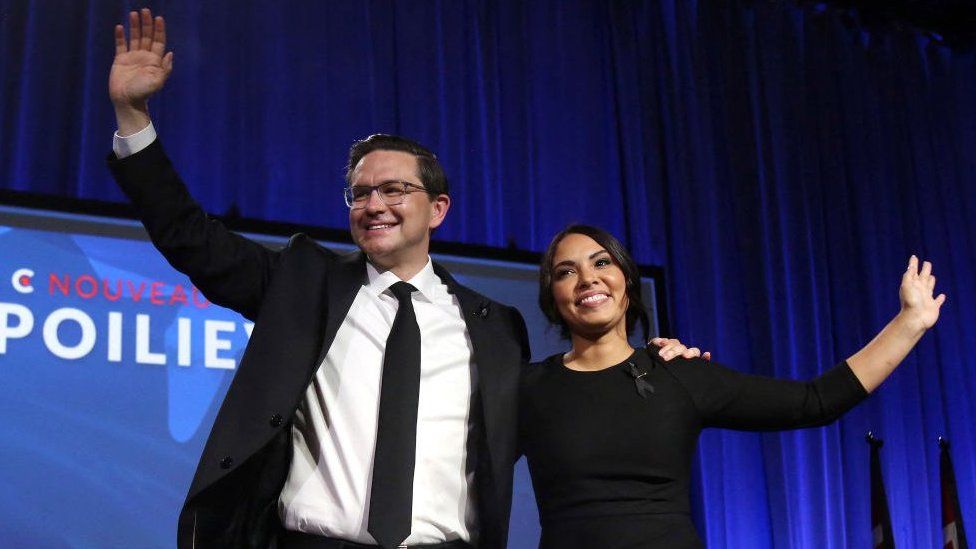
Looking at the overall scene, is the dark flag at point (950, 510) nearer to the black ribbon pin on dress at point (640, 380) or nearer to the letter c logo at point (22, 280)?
the black ribbon pin on dress at point (640, 380)

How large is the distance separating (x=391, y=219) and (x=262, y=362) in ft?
1.28

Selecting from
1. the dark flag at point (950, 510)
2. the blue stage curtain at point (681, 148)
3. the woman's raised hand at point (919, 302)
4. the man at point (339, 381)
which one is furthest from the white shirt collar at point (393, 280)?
the dark flag at point (950, 510)

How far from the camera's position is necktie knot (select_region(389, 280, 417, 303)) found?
1.96 m

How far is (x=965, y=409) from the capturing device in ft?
16.7

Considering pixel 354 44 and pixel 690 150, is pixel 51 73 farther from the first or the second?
pixel 690 150

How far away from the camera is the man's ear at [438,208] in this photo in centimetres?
214

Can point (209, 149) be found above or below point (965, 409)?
above

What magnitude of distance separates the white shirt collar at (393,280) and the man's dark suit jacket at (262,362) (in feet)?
0.09

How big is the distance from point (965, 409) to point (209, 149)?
3.56 m

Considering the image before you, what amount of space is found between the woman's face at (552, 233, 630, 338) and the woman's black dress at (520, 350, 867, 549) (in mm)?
90

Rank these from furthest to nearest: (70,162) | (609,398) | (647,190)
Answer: (647,190)
(70,162)
(609,398)

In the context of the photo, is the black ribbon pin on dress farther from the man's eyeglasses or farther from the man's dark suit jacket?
the man's eyeglasses

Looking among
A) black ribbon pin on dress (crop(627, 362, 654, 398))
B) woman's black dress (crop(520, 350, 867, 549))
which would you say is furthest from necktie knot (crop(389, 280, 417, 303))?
black ribbon pin on dress (crop(627, 362, 654, 398))

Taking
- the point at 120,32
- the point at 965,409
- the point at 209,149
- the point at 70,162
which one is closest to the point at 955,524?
the point at 965,409
